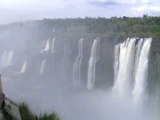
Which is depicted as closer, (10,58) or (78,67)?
(78,67)

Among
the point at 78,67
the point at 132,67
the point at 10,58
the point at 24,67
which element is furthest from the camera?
the point at 10,58

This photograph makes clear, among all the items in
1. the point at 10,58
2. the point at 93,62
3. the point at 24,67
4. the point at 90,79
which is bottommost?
the point at 24,67

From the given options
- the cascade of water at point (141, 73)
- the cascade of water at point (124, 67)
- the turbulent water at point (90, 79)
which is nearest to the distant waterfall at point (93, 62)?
the turbulent water at point (90, 79)

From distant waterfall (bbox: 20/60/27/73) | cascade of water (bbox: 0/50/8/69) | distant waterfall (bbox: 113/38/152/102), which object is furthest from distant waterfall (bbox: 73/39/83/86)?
cascade of water (bbox: 0/50/8/69)

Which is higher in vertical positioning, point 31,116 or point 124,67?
point 31,116

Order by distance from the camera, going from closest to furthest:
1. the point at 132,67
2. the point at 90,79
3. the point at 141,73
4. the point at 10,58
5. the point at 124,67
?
the point at 141,73
the point at 132,67
the point at 124,67
the point at 90,79
the point at 10,58

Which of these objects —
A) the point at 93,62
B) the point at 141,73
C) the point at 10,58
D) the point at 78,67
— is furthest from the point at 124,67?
the point at 10,58

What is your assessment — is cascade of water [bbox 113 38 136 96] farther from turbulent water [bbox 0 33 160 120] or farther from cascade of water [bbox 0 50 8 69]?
cascade of water [bbox 0 50 8 69]

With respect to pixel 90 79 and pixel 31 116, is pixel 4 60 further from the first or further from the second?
pixel 31 116
